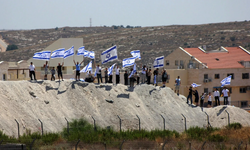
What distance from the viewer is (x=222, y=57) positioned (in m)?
63.1

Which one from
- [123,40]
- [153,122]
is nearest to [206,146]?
[153,122]

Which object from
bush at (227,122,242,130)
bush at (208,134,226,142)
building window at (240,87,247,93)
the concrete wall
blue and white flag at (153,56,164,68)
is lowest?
building window at (240,87,247,93)

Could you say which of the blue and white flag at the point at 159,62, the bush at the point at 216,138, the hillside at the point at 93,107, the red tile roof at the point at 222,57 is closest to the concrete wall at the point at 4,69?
the hillside at the point at 93,107

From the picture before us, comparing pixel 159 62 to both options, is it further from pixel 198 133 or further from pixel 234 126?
pixel 198 133

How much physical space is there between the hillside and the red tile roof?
2083cm

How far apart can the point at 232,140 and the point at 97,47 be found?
91.5 m

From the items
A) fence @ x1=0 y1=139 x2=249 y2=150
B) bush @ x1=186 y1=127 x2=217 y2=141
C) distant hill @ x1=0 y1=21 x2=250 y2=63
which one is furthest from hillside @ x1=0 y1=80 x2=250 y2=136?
distant hill @ x1=0 y1=21 x2=250 y2=63

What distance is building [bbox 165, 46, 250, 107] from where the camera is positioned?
2277 inches

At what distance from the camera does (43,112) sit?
105ft

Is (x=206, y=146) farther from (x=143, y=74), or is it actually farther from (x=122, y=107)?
(x=143, y=74)

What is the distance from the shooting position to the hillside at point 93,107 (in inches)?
1203

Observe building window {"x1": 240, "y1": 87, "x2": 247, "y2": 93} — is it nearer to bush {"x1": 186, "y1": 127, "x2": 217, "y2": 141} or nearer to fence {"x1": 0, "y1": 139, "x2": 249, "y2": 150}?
bush {"x1": 186, "y1": 127, "x2": 217, "y2": 141}

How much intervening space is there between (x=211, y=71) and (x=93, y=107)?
1060 inches

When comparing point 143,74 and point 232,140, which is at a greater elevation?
point 143,74
